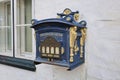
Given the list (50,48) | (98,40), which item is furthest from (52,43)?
(98,40)

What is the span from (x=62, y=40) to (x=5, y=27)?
199 centimetres

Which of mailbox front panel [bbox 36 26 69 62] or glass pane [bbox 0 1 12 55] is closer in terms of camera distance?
mailbox front panel [bbox 36 26 69 62]

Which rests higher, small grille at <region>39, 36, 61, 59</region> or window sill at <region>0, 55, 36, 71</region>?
small grille at <region>39, 36, 61, 59</region>

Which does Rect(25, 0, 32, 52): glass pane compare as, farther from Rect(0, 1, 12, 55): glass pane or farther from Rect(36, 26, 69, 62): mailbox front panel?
Rect(36, 26, 69, 62): mailbox front panel

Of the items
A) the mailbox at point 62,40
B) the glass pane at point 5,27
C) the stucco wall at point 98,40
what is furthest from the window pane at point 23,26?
the mailbox at point 62,40

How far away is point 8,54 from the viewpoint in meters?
3.47

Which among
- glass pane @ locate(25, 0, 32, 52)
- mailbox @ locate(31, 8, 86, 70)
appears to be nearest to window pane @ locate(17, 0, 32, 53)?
glass pane @ locate(25, 0, 32, 52)

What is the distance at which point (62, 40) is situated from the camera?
199cm

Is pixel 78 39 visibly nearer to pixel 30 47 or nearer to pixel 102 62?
pixel 102 62

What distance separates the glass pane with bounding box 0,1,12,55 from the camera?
3609 mm

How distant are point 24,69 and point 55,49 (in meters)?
1.15

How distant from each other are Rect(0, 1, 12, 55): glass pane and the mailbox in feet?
5.15

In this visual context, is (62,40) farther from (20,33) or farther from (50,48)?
(20,33)

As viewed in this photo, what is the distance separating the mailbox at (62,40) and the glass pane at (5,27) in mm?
1571
